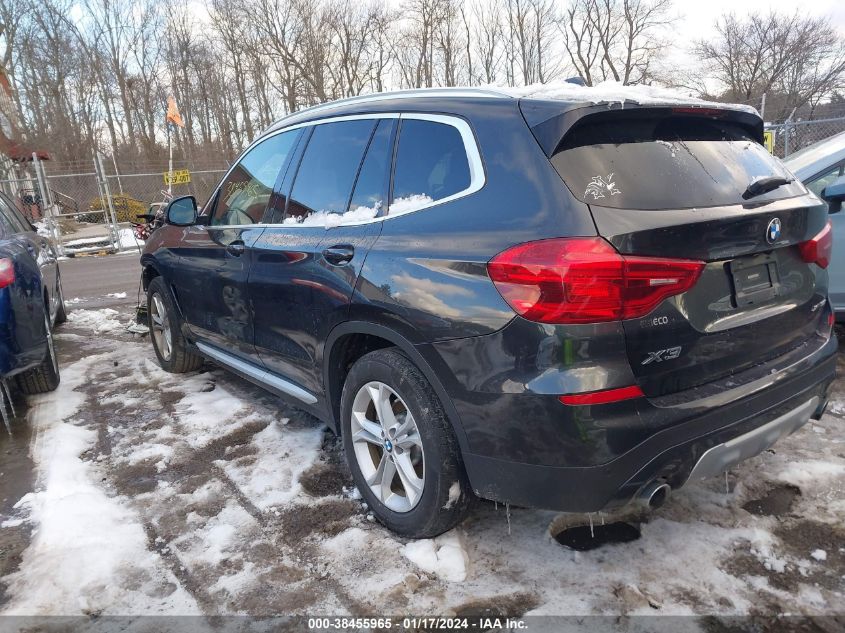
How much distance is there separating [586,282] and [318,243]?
1442mm

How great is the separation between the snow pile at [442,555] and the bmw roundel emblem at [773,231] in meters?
1.73

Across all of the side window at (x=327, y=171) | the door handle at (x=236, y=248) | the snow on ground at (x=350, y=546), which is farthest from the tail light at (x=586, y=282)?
the door handle at (x=236, y=248)

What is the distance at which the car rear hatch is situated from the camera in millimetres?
1948

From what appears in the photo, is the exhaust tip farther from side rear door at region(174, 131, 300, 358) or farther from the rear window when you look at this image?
side rear door at region(174, 131, 300, 358)

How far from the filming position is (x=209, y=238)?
13.0 ft

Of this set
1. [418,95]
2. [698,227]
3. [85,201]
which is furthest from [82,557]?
[85,201]

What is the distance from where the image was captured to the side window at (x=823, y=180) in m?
4.45

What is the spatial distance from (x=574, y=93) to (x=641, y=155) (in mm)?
355

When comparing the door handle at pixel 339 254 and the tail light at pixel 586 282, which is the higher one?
the door handle at pixel 339 254

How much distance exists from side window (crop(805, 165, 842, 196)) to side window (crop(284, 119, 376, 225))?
3.56 m

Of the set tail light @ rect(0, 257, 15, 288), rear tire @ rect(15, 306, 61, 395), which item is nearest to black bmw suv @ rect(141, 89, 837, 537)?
tail light @ rect(0, 257, 15, 288)

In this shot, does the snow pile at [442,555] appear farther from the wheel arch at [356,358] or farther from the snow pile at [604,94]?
the snow pile at [604,94]

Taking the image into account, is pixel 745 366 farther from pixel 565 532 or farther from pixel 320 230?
pixel 320 230

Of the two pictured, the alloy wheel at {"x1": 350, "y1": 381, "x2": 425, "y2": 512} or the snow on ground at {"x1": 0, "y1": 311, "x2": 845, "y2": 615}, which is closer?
the snow on ground at {"x1": 0, "y1": 311, "x2": 845, "y2": 615}
